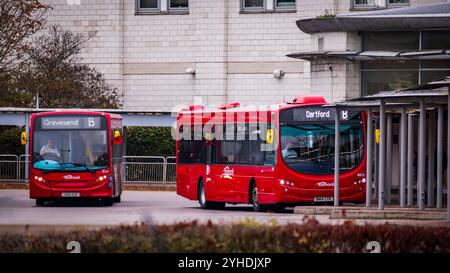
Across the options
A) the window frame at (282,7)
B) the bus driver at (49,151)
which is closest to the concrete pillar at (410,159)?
the bus driver at (49,151)

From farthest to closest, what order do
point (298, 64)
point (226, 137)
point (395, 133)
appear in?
point (298, 64) → point (395, 133) → point (226, 137)

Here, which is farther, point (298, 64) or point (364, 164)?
point (298, 64)

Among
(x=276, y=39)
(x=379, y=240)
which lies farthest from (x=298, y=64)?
(x=379, y=240)

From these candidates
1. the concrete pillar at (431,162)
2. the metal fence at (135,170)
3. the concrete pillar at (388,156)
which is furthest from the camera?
the metal fence at (135,170)

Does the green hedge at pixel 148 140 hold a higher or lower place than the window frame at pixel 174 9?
lower

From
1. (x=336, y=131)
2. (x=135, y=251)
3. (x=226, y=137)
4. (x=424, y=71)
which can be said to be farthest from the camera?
(x=424, y=71)

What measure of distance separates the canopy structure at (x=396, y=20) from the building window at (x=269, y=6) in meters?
17.4

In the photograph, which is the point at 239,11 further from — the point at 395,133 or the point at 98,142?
the point at 98,142

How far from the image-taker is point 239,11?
6675 centimetres

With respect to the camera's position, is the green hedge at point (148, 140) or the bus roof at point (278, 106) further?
the green hedge at point (148, 140)

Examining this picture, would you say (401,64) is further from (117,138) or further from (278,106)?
(278,106)

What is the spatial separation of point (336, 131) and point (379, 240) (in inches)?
676

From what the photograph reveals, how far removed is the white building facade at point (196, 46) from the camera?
215ft

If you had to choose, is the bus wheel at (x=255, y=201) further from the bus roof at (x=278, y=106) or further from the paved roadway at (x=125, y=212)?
the bus roof at (x=278, y=106)
